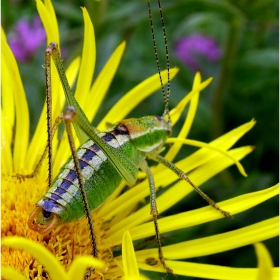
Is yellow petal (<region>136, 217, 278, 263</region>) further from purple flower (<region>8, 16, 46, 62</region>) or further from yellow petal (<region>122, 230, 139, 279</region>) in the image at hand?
purple flower (<region>8, 16, 46, 62</region>)

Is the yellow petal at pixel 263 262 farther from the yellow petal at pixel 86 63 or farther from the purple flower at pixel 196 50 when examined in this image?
the purple flower at pixel 196 50

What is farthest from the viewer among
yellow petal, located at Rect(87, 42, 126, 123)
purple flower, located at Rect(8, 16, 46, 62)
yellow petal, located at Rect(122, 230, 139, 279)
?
purple flower, located at Rect(8, 16, 46, 62)

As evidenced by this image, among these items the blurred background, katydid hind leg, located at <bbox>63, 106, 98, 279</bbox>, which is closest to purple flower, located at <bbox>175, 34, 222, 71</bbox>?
the blurred background

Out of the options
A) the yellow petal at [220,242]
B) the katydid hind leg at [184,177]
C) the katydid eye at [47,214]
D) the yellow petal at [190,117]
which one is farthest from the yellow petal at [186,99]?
the katydid eye at [47,214]

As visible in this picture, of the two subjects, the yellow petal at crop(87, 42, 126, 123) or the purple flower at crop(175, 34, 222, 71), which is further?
the purple flower at crop(175, 34, 222, 71)

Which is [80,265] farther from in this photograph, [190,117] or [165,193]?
[190,117]

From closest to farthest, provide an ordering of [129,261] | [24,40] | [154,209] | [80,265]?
[80,265], [129,261], [154,209], [24,40]

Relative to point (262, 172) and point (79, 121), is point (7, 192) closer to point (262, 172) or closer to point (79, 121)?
point (79, 121)

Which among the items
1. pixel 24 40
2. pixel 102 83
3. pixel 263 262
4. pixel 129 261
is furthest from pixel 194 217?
pixel 24 40

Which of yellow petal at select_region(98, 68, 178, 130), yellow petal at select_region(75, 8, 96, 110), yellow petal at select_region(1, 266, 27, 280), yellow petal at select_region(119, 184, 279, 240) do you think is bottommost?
yellow petal at select_region(1, 266, 27, 280)
